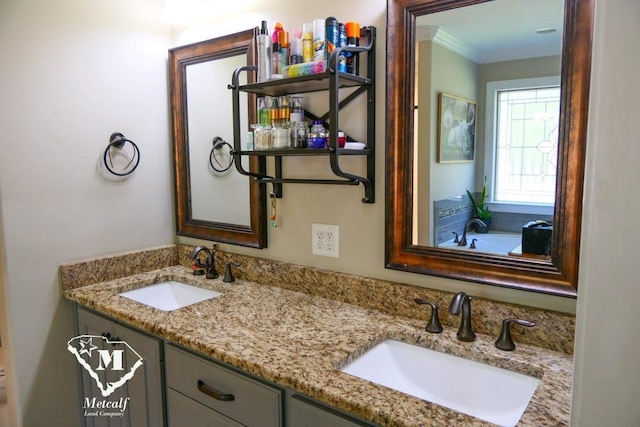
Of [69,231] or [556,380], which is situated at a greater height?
[69,231]

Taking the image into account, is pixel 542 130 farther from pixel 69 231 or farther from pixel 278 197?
pixel 69 231

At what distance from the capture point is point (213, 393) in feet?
4.41

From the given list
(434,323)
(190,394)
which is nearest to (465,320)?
(434,323)

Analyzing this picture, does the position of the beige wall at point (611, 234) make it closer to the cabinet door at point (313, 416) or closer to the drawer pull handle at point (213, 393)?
the cabinet door at point (313, 416)

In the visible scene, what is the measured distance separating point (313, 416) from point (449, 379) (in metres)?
0.43

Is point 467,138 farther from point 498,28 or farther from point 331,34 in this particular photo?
point 331,34

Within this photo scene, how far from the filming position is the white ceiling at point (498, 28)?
4.00ft

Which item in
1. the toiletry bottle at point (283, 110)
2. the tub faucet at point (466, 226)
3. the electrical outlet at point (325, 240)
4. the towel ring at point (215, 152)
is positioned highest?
the toiletry bottle at point (283, 110)

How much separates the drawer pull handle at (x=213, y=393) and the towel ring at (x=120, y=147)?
1128 millimetres

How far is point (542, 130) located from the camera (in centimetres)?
126

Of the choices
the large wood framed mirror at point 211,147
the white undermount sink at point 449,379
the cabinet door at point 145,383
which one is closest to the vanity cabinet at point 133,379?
the cabinet door at point 145,383

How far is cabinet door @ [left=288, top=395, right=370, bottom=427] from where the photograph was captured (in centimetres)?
106

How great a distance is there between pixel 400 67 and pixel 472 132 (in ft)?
1.07

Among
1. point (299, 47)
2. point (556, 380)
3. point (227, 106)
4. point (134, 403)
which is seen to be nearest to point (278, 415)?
point (556, 380)
